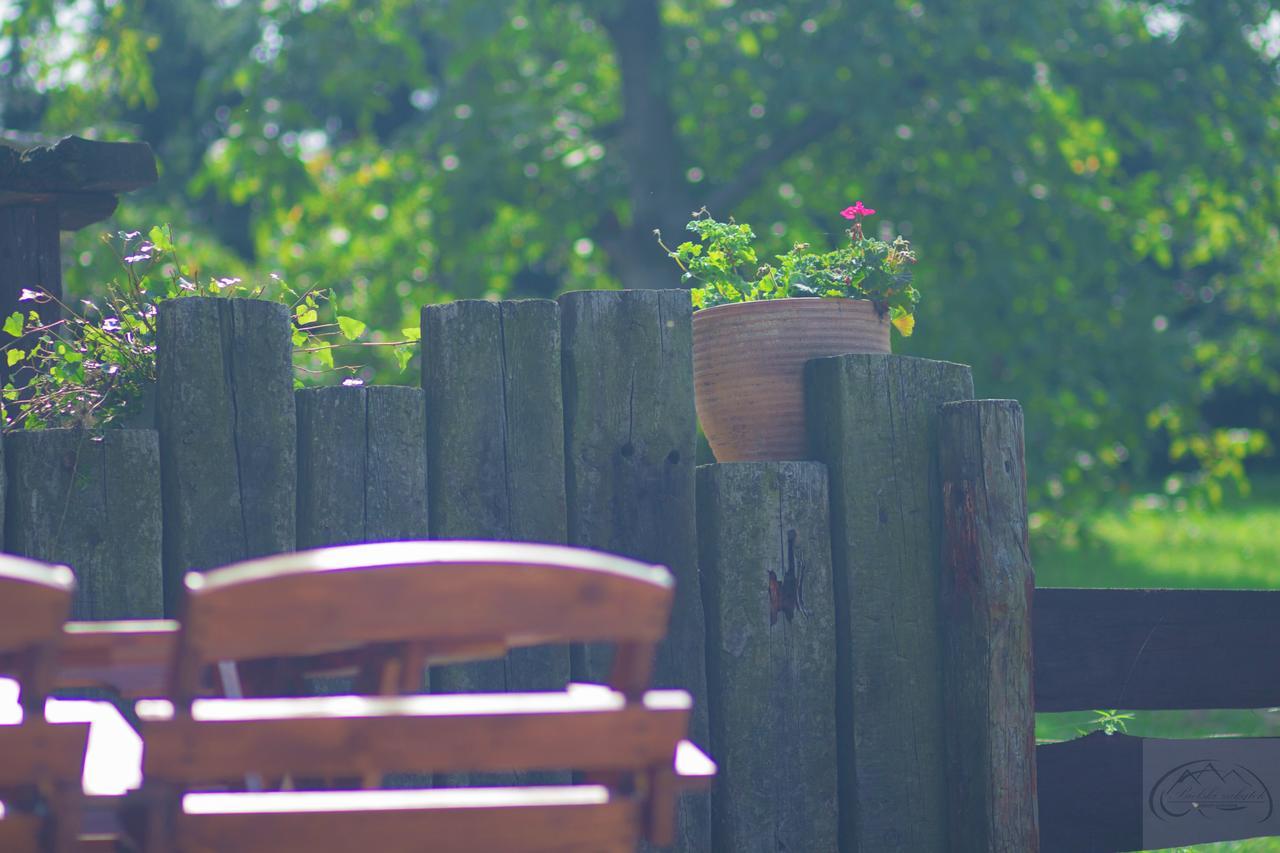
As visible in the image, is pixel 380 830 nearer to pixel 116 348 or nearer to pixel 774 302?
pixel 116 348

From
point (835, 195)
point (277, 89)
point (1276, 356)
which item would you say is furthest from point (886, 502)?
point (1276, 356)

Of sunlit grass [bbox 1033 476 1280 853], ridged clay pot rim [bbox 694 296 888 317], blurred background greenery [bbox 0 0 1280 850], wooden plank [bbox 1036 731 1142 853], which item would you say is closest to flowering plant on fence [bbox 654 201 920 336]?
ridged clay pot rim [bbox 694 296 888 317]

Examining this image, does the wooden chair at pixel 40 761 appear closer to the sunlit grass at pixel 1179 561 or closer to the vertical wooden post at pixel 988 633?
the vertical wooden post at pixel 988 633

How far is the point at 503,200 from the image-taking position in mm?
12219

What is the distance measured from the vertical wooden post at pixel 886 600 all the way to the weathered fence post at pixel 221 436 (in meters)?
1.25

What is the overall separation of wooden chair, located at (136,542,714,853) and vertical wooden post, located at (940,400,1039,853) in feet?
5.42

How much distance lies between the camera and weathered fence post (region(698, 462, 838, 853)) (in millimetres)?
3289

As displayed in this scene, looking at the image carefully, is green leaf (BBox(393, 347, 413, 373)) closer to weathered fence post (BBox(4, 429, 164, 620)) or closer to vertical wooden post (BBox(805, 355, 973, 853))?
weathered fence post (BBox(4, 429, 164, 620))

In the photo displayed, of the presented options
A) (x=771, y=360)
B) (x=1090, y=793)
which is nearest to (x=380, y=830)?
(x=771, y=360)

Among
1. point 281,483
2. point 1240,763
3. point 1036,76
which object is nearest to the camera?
point 281,483

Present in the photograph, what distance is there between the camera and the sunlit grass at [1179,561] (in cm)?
739

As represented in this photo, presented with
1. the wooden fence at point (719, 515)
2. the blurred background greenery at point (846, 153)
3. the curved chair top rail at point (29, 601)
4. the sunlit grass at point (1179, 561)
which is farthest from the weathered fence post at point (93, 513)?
the blurred background greenery at point (846, 153)

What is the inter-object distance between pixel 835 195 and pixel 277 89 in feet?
15.6

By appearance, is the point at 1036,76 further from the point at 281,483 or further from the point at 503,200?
the point at 281,483
